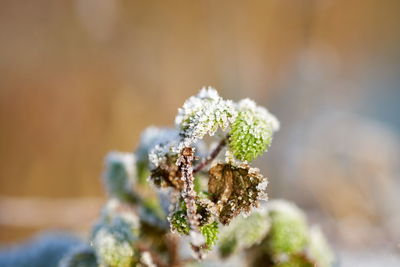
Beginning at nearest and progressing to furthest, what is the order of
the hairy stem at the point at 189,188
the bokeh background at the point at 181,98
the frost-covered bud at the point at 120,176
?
the hairy stem at the point at 189,188
the frost-covered bud at the point at 120,176
the bokeh background at the point at 181,98

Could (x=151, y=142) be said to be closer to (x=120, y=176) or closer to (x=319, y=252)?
(x=120, y=176)

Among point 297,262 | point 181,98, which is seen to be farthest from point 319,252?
point 181,98

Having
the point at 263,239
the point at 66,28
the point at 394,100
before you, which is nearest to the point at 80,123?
the point at 66,28

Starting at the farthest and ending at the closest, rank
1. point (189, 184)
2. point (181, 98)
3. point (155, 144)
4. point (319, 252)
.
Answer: point (181, 98), point (319, 252), point (155, 144), point (189, 184)

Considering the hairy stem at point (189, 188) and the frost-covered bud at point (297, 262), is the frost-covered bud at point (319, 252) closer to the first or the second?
the frost-covered bud at point (297, 262)

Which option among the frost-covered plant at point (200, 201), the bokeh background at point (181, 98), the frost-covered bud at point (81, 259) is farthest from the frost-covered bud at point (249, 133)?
the bokeh background at point (181, 98)

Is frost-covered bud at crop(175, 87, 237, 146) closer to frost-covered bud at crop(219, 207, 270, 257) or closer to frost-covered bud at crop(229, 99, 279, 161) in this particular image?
frost-covered bud at crop(229, 99, 279, 161)
